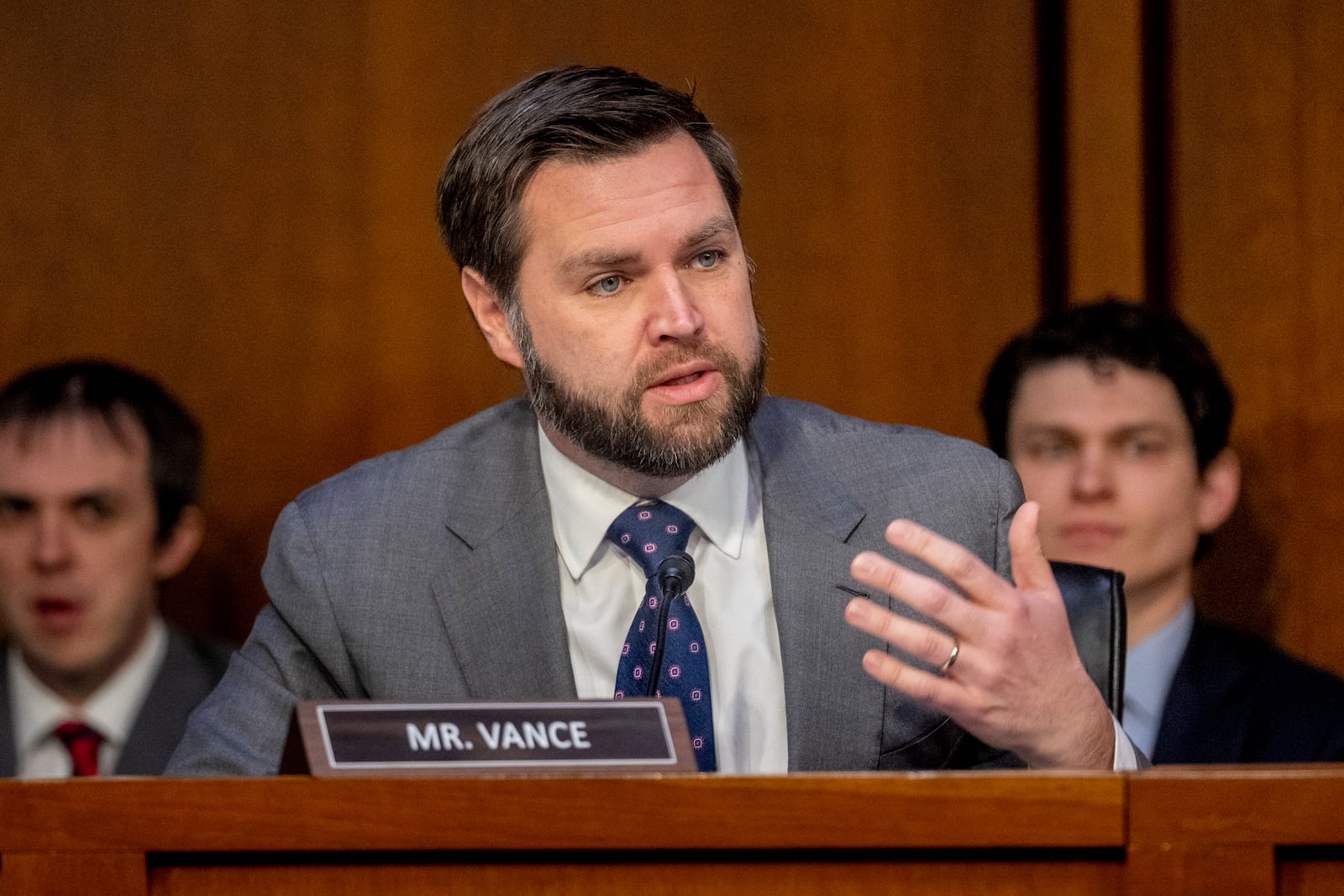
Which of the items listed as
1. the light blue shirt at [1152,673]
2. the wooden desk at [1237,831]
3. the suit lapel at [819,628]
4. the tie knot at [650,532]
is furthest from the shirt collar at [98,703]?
the wooden desk at [1237,831]

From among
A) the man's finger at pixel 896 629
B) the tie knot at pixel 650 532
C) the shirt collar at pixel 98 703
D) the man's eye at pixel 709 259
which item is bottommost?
the shirt collar at pixel 98 703

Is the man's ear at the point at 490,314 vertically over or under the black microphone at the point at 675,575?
over

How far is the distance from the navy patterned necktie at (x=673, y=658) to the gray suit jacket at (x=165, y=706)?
1.23 meters

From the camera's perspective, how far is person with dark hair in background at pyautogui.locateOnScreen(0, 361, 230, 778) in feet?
8.45

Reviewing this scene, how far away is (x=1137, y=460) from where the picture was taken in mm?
2408

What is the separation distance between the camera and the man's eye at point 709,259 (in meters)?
1.69

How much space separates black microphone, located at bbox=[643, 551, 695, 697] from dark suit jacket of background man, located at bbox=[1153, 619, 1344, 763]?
1.06 metres

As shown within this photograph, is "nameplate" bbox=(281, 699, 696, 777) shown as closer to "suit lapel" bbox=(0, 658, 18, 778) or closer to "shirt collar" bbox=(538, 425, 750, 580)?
"shirt collar" bbox=(538, 425, 750, 580)

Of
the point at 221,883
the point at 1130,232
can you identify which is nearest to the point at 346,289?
the point at 1130,232

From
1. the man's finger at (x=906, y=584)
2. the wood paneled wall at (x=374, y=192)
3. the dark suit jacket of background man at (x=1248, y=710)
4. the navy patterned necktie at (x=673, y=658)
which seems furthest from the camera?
the wood paneled wall at (x=374, y=192)

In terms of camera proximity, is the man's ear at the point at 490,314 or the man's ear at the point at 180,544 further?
the man's ear at the point at 180,544

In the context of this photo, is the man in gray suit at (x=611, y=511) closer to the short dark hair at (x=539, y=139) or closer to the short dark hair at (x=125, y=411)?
the short dark hair at (x=539, y=139)

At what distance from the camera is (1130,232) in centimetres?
267

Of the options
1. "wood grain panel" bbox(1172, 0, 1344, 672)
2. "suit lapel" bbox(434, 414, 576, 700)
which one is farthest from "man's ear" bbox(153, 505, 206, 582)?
"wood grain panel" bbox(1172, 0, 1344, 672)
